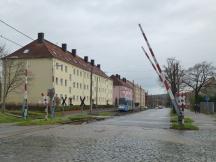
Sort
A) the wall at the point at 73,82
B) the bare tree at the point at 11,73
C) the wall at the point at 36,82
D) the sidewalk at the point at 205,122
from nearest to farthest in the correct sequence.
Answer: the sidewalk at the point at 205,122, the bare tree at the point at 11,73, the wall at the point at 36,82, the wall at the point at 73,82

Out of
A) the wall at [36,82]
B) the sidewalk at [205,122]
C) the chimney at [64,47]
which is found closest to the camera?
the sidewalk at [205,122]

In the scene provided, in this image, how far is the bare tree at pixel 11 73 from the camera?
221 feet

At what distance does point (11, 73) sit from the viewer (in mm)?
73562

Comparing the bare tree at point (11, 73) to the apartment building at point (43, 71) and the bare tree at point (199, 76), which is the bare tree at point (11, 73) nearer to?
the apartment building at point (43, 71)

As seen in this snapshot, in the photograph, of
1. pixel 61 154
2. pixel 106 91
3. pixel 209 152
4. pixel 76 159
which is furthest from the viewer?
pixel 106 91

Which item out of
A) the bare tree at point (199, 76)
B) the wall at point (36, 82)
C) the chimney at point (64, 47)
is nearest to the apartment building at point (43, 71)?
the wall at point (36, 82)

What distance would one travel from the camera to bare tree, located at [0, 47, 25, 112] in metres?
67.2

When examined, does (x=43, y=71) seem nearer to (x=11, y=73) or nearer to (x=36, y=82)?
(x=36, y=82)

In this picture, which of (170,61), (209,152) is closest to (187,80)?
(170,61)

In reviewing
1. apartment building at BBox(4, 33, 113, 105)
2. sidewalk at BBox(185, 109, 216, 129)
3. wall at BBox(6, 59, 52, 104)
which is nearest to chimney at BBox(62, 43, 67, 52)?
apartment building at BBox(4, 33, 113, 105)

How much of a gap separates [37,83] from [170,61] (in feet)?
78.9

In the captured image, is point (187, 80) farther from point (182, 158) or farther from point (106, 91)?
point (182, 158)

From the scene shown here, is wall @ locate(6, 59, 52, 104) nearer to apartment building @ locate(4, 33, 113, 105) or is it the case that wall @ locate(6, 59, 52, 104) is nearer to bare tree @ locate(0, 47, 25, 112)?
apartment building @ locate(4, 33, 113, 105)

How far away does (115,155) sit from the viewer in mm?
11656
